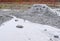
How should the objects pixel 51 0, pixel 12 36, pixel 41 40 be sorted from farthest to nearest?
pixel 51 0 → pixel 12 36 → pixel 41 40

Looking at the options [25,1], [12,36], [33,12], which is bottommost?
[25,1]

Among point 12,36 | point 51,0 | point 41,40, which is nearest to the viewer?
point 41,40

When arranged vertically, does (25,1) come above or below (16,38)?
below

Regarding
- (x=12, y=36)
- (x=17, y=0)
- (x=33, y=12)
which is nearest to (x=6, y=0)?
(x=17, y=0)

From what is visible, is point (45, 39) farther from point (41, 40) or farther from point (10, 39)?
point (10, 39)

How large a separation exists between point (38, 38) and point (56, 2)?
83.8ft

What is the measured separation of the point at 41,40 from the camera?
6.75m

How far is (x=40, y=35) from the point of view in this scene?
7.60 meters

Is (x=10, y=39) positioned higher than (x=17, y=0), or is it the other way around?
(x=10, y=39)

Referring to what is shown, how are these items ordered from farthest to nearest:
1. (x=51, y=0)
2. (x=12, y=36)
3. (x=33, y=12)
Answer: (x=51, y=0) < (x=33, y=12) < (x=12, y=36)

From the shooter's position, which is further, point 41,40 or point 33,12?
point 33,12

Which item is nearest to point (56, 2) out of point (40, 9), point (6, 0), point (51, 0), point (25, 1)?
point (51, 0)

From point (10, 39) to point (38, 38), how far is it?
1.00 m

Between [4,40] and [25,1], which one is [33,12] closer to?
[4,40]
